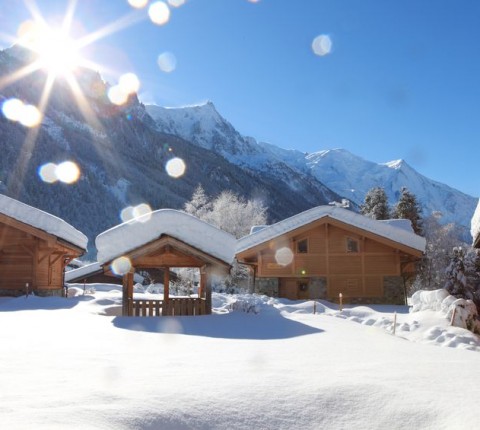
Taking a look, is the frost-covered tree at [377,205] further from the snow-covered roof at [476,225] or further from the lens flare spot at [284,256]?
the snow-covered roof at [476,225]

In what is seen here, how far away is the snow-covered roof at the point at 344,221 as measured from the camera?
25969 millimetres

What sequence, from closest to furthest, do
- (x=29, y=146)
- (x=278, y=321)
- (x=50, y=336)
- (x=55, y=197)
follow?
1. (x=50, y=336)
2. (x=278, y=321)
3. (x=55, y=197)
4. (x=29, y=146)

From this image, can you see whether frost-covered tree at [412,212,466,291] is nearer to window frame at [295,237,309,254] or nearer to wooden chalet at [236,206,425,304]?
wooden chalet at [236,206,425,304]

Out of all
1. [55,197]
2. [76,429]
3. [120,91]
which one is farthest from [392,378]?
[120,91]

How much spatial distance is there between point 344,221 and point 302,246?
2800mm

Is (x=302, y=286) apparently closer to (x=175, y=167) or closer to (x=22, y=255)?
(x=22, y=255)

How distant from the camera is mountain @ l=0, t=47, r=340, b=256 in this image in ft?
314

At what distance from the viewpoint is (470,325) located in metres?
14.9

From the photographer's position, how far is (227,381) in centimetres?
583

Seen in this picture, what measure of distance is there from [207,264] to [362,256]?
46.7 ft

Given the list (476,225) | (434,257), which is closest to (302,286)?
(476,225)

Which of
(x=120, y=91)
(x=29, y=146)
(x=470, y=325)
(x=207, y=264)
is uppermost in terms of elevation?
(x=120, y=91)

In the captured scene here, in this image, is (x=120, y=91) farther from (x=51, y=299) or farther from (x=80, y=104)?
(x=51, y=299)

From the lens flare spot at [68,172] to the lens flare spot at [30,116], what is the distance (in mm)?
13678
